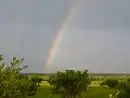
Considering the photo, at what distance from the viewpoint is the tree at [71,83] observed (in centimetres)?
3631

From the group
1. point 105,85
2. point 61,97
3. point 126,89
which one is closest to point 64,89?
point 61,97

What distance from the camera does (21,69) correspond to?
1466 centimetres

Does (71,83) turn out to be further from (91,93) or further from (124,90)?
(91,93)

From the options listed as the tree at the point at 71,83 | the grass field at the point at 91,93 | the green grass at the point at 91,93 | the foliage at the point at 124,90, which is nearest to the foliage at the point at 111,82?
the grass field at the point at 91,93

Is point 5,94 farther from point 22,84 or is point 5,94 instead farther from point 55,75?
point 55,75

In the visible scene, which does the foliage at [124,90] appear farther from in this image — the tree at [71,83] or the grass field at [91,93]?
the tree at [71,83]

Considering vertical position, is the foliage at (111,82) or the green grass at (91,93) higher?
the foliage at (111,82)

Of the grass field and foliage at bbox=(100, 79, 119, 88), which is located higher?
foliage at bbox=(100, 79, 119, 88)

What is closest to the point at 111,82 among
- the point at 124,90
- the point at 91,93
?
the point at 91,93

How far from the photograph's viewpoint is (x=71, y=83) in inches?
1433

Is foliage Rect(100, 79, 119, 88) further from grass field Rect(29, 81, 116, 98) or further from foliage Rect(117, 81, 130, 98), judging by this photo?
foliage Rect(117, 81, 130, 98)

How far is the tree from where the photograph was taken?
36.3 meters

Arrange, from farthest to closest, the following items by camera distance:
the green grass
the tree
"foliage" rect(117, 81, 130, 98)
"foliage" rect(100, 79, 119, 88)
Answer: "foliage" rect(100, 79, 119, 88) < the green grass < the tree < "foliage" rect(117, 81, 130, 98)

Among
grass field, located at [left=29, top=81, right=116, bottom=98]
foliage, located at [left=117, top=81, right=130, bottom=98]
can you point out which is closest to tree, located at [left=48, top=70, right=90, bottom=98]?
grass field, located at [left=29, top=81, right=116, bottom=98]
